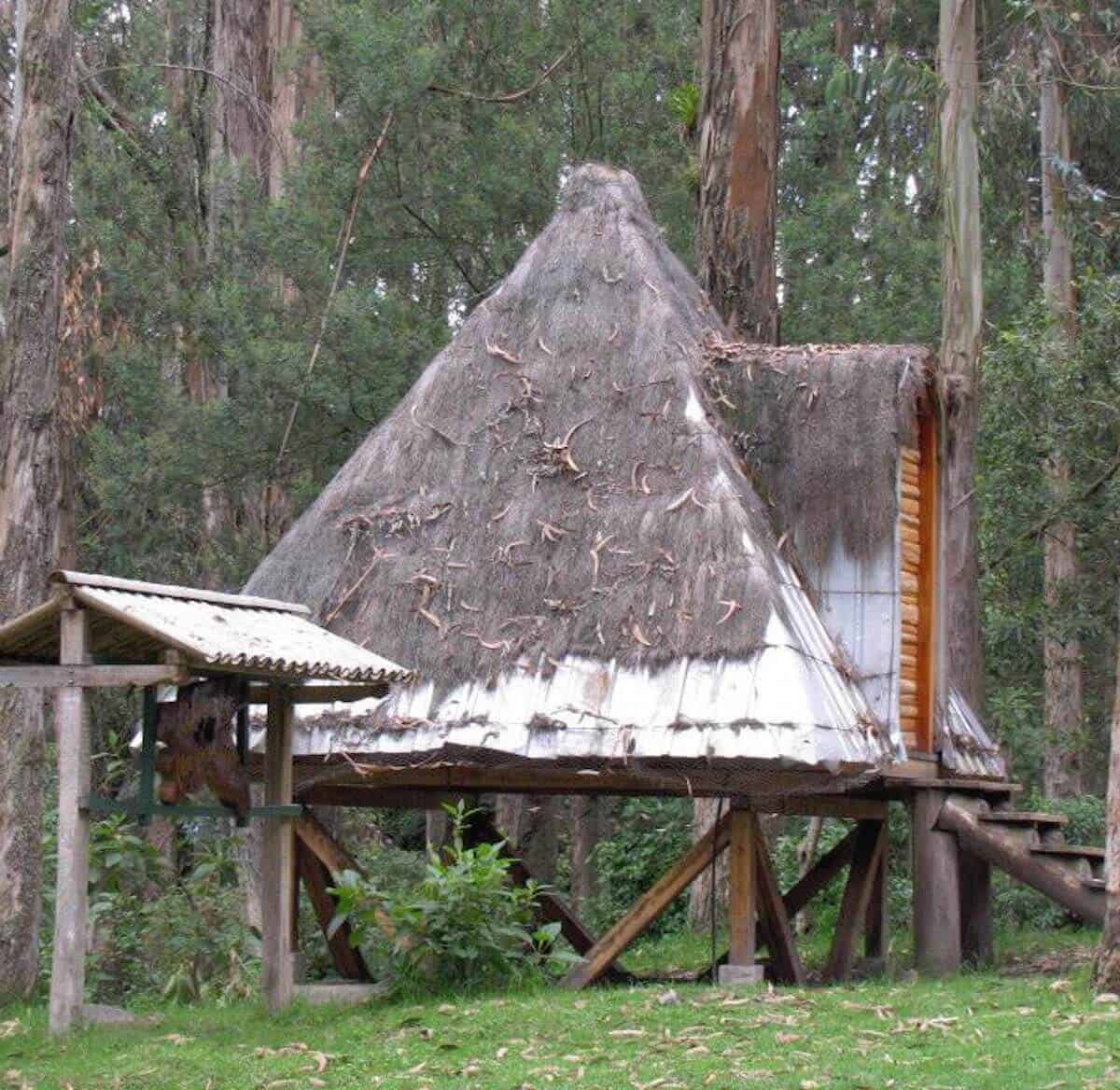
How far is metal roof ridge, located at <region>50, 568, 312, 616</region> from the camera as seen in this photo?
30.6ft

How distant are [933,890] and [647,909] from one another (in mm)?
2076

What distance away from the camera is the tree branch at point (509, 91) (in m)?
21.5

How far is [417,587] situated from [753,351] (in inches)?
108

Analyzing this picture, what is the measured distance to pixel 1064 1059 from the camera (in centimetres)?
839

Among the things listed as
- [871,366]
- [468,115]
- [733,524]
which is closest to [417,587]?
[733,524]

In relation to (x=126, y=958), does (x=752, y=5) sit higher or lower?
higher

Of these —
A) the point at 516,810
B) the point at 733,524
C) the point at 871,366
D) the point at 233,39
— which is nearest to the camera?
the point at 733,524

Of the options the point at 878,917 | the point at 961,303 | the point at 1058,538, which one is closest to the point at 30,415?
the point at 878,917

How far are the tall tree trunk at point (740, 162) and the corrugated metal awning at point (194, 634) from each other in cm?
722

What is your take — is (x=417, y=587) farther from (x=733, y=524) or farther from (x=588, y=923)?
(x=588, y=923)

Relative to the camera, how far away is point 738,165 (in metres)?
17.1

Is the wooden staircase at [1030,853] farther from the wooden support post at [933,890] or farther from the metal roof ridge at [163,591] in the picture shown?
the metal roof ridge at [163,591]

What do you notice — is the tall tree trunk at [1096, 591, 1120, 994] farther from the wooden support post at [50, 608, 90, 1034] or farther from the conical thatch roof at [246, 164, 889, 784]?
the wooden support post at [50, 608, 90, 1034]

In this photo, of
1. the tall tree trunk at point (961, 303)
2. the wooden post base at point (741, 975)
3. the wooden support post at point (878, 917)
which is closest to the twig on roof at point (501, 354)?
the wooden support post at point (878, 917)
